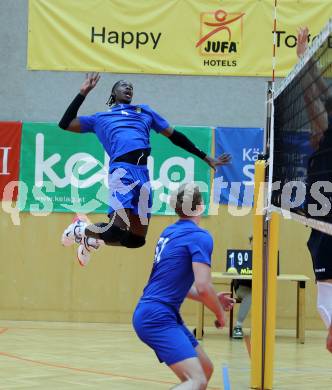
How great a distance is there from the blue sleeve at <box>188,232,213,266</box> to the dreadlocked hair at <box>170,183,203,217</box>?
18 cm

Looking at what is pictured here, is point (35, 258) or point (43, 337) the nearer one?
point (43, 337)

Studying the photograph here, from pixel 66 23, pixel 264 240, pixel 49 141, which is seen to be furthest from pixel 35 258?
pixel 264 240

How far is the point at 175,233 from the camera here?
5746 millimetres

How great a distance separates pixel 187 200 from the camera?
5648 millimetres

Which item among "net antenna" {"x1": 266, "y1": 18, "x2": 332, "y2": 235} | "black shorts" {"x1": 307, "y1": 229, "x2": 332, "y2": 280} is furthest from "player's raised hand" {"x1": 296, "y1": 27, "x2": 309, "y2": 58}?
"black shorts" {"x1": 307, "y1": 229, "x2": 332, "y2": 280}

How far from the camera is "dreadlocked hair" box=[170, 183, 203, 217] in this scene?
5.67m

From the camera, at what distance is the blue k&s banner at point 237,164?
15328mm

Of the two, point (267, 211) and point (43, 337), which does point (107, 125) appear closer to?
point (267, 211)

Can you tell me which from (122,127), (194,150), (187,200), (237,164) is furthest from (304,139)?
(237,164)

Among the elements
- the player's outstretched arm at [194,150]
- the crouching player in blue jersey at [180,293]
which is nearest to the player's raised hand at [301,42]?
the player's outstretched arm at [194,150]

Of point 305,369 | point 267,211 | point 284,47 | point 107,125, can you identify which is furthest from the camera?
point 284,47

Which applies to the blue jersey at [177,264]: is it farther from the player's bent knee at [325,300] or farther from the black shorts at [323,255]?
the player's bent knee at [325,300]

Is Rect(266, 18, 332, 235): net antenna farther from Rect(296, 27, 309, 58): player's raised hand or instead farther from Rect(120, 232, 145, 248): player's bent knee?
Rect(120, 232, 145, 248): player's bent knee

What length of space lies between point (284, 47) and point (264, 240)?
747cm
